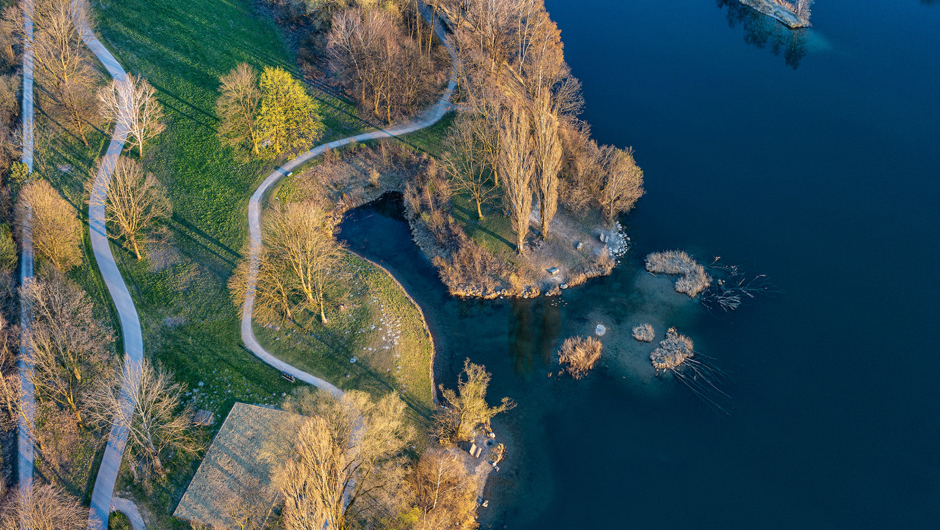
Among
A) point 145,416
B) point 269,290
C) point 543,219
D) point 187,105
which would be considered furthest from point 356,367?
point 187,105

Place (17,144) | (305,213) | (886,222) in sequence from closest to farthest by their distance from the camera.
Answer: (305,213)
(886,222)
(17,144)

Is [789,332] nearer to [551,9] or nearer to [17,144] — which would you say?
[551,9]

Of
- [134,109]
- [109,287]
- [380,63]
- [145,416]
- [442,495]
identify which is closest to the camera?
[442,495]

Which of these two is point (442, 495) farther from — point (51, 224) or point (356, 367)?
point (51, 224)

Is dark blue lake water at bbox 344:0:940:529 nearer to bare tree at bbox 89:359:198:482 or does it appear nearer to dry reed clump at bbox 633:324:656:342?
dry reed clump at bbox 633:324:656:342

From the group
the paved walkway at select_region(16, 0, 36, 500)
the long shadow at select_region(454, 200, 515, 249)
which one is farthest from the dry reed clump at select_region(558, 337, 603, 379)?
the paved walkway at select_region(16, 0, 36, 500)

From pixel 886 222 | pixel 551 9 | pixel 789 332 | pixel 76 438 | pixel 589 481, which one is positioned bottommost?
pixel 76 438

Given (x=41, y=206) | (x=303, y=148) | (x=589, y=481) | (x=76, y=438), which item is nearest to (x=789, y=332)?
(x=589, y=481)
